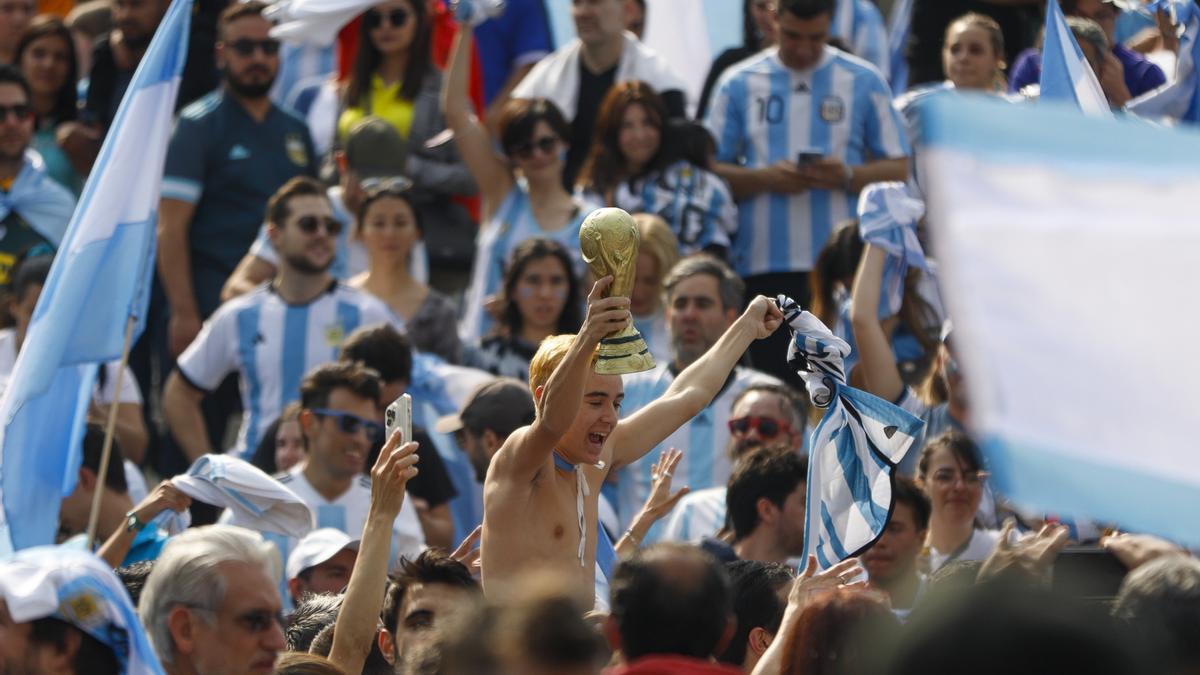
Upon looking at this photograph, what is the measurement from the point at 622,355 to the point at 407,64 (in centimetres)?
551

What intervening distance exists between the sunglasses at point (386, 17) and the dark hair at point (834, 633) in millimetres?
6362

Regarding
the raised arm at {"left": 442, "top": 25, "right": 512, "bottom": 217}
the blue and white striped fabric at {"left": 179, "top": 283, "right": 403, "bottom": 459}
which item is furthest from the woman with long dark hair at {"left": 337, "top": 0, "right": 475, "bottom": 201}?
the blue and white striped fabric at {"left": 179, "top": 283, "right": 403, "bottom": 459}

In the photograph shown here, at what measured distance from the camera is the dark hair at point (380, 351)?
8.35 metres

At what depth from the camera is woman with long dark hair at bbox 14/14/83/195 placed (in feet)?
36.0

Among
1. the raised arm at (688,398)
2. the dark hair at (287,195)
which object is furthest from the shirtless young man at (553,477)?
the dark hair at (287,195)

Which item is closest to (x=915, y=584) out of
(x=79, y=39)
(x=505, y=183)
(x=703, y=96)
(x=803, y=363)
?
(x=803, y=363)

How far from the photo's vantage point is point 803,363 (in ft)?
19.6

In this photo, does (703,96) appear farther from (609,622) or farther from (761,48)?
(609,622)

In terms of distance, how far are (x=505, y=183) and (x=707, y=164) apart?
94 centimetres

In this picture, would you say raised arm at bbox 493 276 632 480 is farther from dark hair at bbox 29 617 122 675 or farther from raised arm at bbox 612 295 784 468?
dark hair at bbox 29 617 122 675

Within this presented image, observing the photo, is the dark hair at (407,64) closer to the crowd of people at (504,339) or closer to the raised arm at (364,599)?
the crowd of people at (504,339)

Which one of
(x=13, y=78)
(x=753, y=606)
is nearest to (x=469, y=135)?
(x=13, y=78)

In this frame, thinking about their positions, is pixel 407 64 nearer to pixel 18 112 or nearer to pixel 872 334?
pixel 18 112

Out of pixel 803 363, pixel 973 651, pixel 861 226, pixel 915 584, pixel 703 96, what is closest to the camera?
pixel 973 651
